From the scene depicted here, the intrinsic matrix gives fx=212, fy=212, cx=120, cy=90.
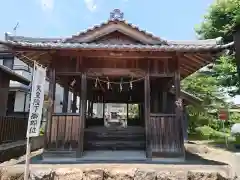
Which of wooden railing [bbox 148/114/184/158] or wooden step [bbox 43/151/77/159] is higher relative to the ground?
wooden railing [bbox 148/114/184/158]

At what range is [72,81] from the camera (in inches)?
460

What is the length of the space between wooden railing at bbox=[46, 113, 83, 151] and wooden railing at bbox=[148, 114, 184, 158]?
2.84m

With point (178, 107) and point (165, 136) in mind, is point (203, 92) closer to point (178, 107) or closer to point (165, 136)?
point (178, 107)

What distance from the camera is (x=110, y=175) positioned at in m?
6.36

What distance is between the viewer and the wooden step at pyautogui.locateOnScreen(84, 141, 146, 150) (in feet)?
33.6

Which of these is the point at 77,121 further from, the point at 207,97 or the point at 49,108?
the point at 207,97

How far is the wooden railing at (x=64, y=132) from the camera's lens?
26.8 feet

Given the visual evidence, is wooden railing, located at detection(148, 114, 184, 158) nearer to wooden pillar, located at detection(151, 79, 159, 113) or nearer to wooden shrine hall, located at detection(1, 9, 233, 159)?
wooden shrine hall, located at detection(1, 9, 233, 159)

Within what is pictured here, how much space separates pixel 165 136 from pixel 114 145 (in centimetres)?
316

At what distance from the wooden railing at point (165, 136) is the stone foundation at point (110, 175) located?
1.75 metres

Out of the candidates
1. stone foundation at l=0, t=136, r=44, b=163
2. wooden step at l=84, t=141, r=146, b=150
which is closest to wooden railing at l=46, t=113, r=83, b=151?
wooden step at l=84, t=141, r=146, b=150

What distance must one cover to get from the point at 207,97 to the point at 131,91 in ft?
27.1

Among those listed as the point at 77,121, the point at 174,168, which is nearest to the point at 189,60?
the point at 174,168

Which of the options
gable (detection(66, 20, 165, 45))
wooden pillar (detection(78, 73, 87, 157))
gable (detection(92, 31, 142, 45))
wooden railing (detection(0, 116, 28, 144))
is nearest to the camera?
wooden pillar (detection(78, 73, 87, 157))
